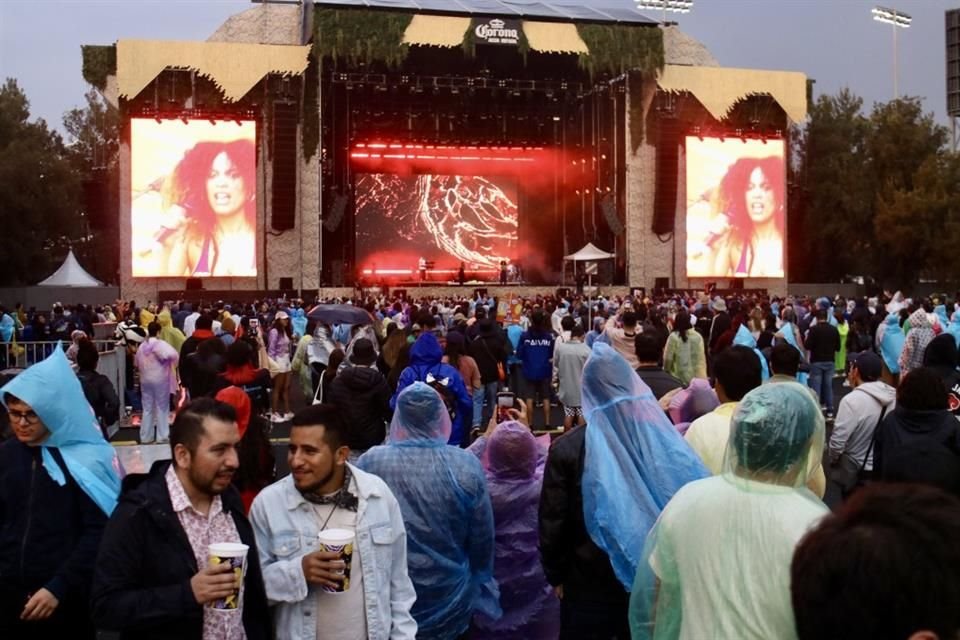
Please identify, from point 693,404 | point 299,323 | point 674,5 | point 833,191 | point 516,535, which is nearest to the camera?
point 516,535

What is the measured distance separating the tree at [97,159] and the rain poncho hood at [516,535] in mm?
32740

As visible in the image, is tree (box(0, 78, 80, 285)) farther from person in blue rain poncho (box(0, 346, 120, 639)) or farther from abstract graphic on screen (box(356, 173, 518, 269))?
person in blue rain poncho (box(0, 346, 120, 639))

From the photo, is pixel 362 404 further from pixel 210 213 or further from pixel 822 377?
pixel 210 213

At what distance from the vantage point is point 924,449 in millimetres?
4766

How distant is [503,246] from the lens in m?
39.1

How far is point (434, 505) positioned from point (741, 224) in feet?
104

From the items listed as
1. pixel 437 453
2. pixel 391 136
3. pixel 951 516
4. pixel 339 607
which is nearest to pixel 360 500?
pixel 339 607

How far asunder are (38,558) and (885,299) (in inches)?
971

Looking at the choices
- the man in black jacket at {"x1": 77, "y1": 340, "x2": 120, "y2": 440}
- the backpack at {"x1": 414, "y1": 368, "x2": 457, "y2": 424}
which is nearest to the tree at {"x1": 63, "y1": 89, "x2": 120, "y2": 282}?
the man in black jacket at {"x1": 77, "y1": 340, "x2": 120, "y2": 440}

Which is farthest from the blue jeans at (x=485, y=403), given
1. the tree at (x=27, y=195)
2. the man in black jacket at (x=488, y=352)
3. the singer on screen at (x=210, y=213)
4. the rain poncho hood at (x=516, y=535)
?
the tree at (x=27, y=195)

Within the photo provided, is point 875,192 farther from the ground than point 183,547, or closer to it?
farther from the ground

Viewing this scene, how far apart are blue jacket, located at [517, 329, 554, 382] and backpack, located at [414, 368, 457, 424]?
5.49 meters

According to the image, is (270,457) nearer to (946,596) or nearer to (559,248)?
(946,596)

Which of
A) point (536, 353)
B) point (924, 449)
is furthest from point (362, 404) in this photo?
point (536, 353)
